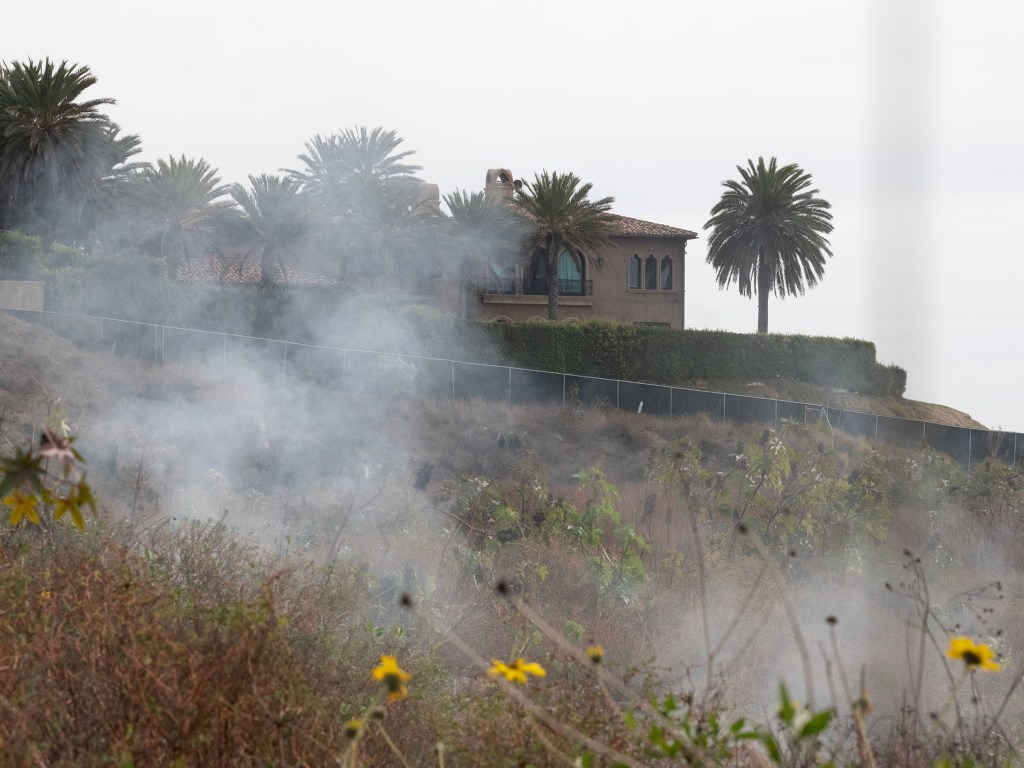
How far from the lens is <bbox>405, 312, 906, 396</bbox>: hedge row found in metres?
30.2

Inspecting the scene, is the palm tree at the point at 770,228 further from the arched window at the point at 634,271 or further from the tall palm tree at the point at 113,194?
the tall palm tree at the point at 113,194

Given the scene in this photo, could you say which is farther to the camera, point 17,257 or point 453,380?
point 17,257

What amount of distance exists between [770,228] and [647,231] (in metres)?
7.01

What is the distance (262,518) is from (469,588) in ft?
7.33

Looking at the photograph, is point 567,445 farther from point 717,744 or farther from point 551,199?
point 551,199

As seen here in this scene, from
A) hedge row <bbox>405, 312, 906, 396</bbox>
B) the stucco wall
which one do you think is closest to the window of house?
the stucco wall

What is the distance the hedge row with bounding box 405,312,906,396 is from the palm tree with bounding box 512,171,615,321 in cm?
404

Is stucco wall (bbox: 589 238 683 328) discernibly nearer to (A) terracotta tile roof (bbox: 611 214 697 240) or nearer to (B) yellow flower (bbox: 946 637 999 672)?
(A) terracotta tile roof (bbox: 611 214 697 240)

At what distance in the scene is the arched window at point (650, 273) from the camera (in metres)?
45.6

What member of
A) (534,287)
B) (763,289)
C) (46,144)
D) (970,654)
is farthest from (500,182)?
(970,654)

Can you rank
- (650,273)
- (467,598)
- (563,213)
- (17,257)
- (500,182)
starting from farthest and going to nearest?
(650,273), (500,182), (563,213), (17,257), (467,598)

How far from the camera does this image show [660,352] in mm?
35438

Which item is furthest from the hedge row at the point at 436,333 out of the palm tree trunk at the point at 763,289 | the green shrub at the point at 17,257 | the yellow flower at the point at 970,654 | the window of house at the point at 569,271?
the yellow flower at the point at 970,654

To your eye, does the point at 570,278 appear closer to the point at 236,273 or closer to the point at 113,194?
the point at 236,273
